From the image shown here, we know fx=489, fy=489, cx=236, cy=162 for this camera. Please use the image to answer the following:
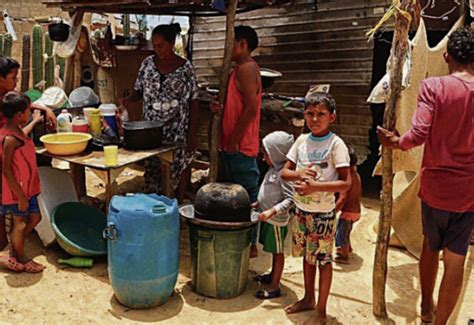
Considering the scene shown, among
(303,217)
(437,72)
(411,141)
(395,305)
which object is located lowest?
(395,305)

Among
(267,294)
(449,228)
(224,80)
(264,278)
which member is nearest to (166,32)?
(224,80)

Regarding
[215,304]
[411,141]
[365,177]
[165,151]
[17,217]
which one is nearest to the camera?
[411,141]

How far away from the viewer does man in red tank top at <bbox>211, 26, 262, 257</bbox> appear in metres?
4.05

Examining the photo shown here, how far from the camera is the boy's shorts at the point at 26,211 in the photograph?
3.89 metres

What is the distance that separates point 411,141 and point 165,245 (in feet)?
5.78

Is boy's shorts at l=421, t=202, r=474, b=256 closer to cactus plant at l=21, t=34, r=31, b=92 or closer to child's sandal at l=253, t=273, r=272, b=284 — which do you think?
child's sandal at l=253, t=273, r=272, b=284

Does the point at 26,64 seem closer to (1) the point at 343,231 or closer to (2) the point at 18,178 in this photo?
(2) the point at 18,178

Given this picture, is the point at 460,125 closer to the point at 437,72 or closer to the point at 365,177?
the point at 437,72

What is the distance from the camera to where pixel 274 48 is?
682cm

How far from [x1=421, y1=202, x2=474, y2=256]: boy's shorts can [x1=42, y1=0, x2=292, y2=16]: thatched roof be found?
108 inches

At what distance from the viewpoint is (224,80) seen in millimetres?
4203

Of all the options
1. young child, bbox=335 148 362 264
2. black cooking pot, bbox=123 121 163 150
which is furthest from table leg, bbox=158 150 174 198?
young child, bbox=335 148 362 264

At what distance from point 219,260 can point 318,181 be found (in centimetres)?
100

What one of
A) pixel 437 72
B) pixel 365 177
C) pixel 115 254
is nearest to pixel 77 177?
pixel 115 254
